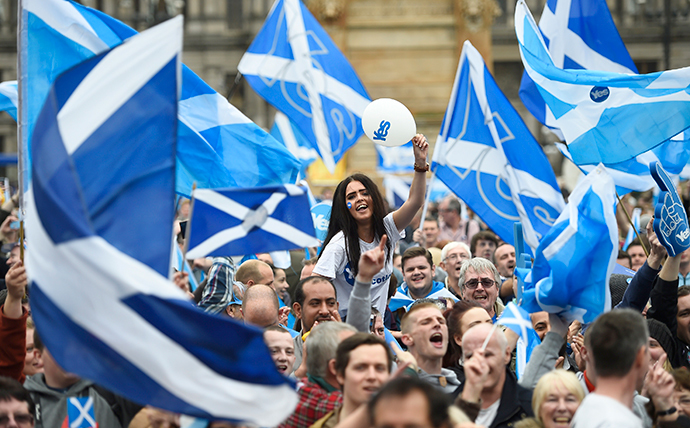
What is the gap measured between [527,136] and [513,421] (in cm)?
358

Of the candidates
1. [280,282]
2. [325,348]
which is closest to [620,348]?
[325,348]

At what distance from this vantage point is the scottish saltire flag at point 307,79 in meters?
8.66

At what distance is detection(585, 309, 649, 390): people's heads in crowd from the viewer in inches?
126

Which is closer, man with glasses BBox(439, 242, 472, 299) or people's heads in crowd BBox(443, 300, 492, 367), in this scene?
people's heads in crowd BBox(443, 300, 492, 367)

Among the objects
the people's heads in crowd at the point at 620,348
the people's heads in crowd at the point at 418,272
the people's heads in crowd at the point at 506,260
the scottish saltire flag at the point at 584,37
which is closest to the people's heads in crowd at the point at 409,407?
the people's heads in crowd at the point at 620,348

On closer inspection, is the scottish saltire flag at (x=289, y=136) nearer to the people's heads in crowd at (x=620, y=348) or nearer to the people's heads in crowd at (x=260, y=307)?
the people's heads in crowd at (x=260, y=307)

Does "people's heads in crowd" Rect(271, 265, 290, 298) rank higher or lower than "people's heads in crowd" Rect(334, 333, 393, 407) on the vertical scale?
lower

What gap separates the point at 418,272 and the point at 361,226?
57.1 inches

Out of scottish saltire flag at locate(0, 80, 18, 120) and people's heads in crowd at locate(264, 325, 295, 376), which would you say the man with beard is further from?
scottish saltire flag at locate(0, 80, 18, 120)

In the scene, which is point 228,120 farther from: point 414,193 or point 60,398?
point 60,398

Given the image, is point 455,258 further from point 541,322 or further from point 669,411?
point 669,411

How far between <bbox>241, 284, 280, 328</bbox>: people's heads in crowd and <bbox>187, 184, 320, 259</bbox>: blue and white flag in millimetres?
688

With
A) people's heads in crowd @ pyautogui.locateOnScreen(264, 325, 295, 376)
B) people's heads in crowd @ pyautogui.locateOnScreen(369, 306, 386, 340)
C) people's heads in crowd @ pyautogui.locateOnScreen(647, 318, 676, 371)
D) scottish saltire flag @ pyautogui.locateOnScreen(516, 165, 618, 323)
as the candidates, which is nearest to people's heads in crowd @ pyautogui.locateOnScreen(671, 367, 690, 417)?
scottish saltire flag @ pyautogui.locateOnScreen(516, 165, 618, 323)

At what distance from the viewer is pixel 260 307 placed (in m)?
5.07
